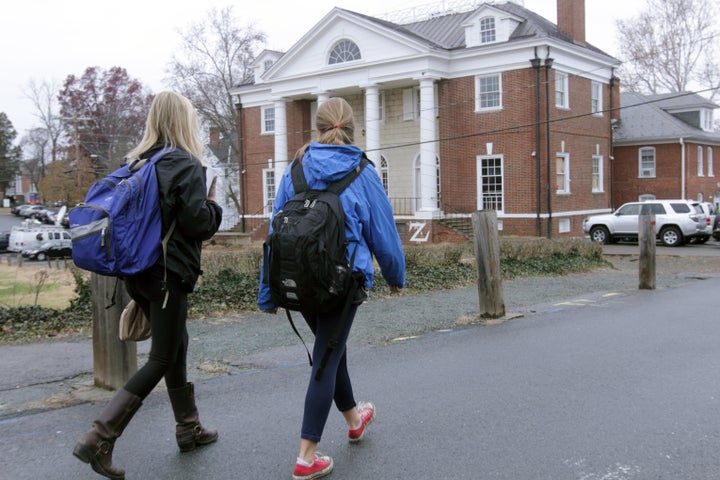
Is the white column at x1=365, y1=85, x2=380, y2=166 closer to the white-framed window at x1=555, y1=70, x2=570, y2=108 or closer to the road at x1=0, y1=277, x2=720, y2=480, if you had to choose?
the white-framed window at x1=555, y1=70, x2=570, y2=108

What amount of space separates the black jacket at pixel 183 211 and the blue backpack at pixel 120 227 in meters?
0.05

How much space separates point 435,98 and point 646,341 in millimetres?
24174

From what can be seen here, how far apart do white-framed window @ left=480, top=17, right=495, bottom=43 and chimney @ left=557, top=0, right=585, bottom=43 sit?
4.70 meters

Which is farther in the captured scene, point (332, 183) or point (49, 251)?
point (49, 251)

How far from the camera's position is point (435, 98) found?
30.4 metres

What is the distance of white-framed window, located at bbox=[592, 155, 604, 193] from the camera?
1289 inches

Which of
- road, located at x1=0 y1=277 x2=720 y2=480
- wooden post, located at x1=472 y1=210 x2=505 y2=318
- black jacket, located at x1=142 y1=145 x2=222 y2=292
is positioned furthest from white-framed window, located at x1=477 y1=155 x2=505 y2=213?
black jacket, located at x1=142 y1=145 x2=222 y2=292

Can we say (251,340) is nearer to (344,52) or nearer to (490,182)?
(490,182)

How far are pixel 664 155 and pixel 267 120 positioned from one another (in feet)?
68.9

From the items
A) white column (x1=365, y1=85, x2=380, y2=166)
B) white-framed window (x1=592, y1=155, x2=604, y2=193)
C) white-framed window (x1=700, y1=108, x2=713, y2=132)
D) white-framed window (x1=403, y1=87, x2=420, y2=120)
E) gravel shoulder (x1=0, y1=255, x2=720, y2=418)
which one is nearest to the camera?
gravel shoulder (x1=0, y1=255, x2=720, y2=418)

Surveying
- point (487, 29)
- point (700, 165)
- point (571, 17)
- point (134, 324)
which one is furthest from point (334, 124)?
point (700, 165)

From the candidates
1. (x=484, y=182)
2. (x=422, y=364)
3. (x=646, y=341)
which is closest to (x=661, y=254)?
(x=484, y=182)

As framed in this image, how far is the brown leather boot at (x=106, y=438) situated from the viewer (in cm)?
356

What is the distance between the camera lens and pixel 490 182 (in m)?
29.7
